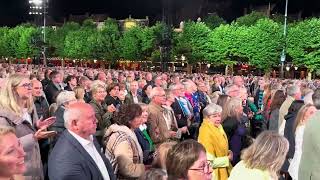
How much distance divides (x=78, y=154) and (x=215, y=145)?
2.63 meters

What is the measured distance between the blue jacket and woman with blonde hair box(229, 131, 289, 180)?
4.36 feet

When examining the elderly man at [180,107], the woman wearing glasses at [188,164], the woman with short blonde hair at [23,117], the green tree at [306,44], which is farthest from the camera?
the green tree at [306,44]

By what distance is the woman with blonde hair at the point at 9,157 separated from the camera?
3.26 metres

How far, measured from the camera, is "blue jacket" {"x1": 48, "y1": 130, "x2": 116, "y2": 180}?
4.78 m

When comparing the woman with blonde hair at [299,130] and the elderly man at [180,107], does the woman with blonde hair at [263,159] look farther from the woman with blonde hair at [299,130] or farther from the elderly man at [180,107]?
the elderly man at [180,107]

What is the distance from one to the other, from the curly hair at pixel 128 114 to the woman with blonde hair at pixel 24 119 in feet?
2.63

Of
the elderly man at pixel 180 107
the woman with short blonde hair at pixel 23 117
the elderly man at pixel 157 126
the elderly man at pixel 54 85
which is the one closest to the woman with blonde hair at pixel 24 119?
the woman with short blonde hair at pixel 23 117

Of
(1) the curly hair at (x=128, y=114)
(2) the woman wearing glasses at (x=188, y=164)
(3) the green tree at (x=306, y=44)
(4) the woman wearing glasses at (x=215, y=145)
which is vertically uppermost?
(3) the green tree at (x=306, y=44)

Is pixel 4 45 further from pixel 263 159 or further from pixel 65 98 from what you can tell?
pixel 263 159

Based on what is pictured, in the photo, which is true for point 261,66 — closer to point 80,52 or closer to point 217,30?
point 217,30

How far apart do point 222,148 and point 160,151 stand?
1.84m

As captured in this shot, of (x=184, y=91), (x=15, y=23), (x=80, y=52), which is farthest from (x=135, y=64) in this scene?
(x=184, y=91)

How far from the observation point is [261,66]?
59219 millimetres

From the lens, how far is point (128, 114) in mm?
6453
